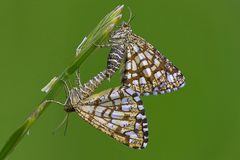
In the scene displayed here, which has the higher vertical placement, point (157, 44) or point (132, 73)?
point (157, 44)

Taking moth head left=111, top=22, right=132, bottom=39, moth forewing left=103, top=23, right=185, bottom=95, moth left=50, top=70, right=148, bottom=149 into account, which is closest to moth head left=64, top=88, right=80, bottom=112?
moth left=50, top=70, right=148, bottom=149

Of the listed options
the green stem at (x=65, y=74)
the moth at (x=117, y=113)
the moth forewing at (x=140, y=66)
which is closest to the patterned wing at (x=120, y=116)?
the moth at (x=117, y=113)

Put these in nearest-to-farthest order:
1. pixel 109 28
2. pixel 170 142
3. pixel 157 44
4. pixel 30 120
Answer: pixel 30 120
pixel 109 28
pixel 170 142
pixel 157 44

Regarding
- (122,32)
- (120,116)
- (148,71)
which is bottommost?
(120,116)

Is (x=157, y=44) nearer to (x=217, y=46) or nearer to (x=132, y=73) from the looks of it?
(x=217, y=46)

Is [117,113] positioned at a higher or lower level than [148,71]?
lower

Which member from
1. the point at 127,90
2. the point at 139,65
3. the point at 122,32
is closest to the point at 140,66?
the point at 139,65

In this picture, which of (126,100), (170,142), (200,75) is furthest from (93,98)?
(200,75)

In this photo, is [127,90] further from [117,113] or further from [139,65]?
[139,65]
